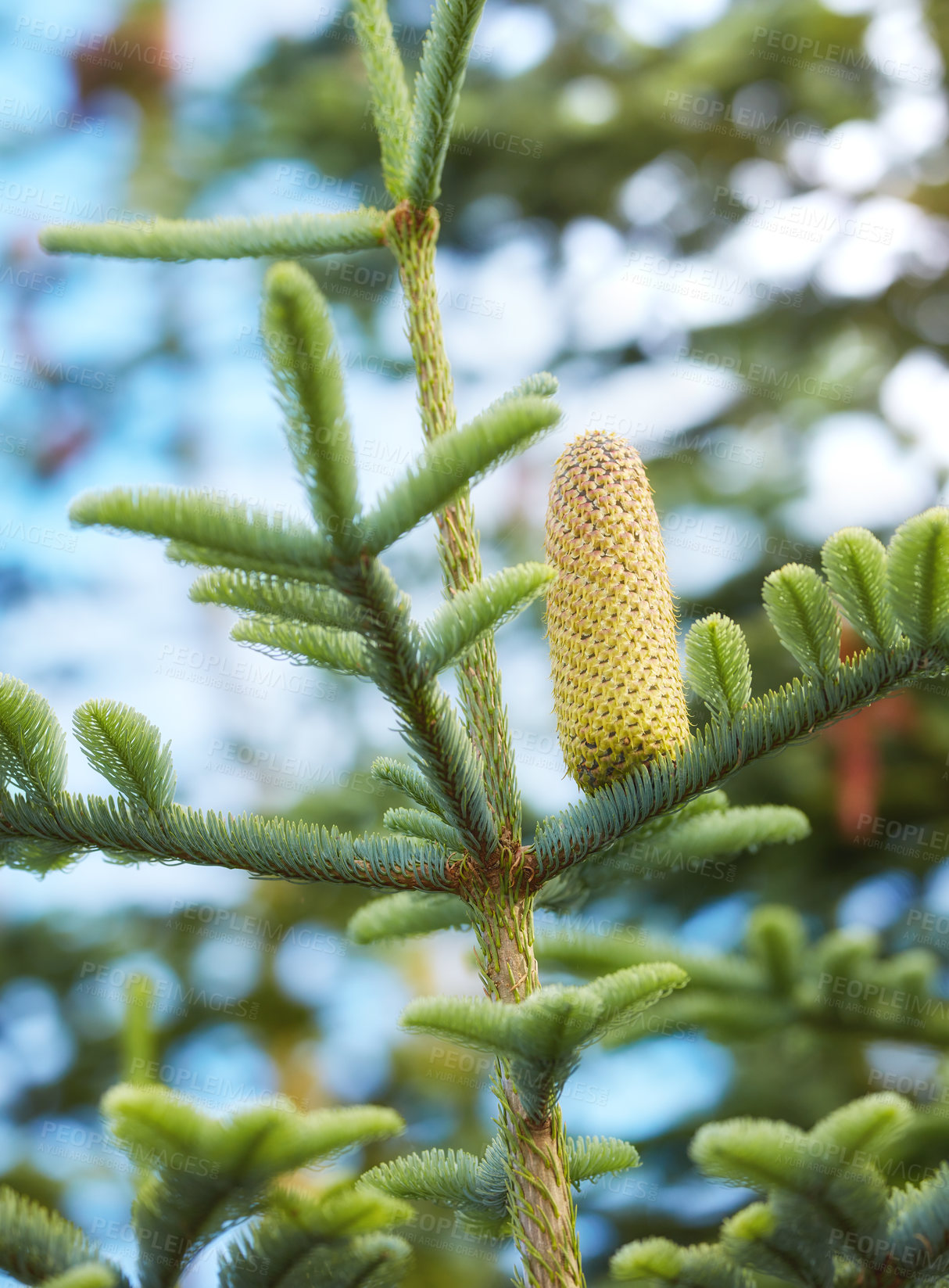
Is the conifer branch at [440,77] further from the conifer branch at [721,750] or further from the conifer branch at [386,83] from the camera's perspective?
the conifer branch at [721,750]

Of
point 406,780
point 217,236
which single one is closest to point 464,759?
point 406,780

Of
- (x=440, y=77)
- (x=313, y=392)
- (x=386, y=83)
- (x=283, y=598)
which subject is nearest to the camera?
(x=313, y=392)

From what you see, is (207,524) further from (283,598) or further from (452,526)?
(452,526)

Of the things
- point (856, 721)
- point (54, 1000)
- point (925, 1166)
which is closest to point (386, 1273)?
point (925, 1166)

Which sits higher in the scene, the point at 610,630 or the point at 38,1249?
the point at 610,630

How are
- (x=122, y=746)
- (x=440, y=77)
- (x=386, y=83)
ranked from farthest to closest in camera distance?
(x=386, y=83)
(x=440, y=77)
(x=122, y=746)
